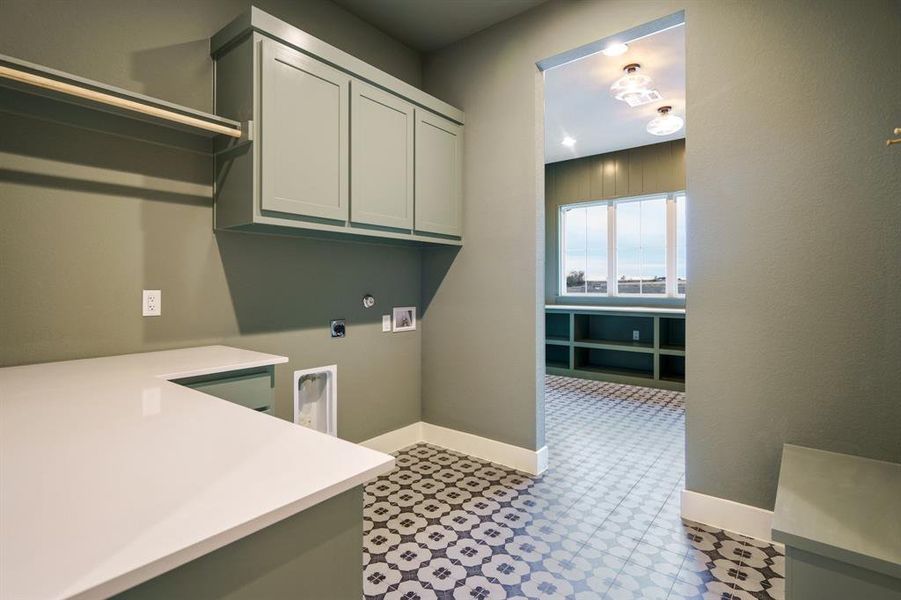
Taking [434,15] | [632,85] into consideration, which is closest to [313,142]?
[434,15]

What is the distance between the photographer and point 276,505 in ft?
2.38

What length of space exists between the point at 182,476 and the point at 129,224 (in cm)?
168

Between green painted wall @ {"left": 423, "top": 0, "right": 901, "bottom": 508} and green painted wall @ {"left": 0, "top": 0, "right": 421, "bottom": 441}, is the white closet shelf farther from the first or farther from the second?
green painted wall @ {"left": 423, "top": 0, "right": 901, "bottom": 508}

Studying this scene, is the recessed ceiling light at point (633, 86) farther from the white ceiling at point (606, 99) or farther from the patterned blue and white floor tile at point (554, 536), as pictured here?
the patterned blue and white floor tile at point (554, 536)

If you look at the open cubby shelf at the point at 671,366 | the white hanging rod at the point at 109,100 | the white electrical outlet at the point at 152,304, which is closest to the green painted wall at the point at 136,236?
the white electrical outlet at the point at 152,304

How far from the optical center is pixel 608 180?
19.9 feet

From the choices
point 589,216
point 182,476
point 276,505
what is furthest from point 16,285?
point 589,216

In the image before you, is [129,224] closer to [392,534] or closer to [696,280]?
[392,534]

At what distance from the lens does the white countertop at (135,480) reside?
1.89 feet

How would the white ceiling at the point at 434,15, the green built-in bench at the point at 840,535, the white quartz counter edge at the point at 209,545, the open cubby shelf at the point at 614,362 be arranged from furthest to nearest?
the open cubby shelf at the point at 614,362, the white ceiling at the point at 434,15, the green built-in bench at the point at 840,535, the white quartz counter edge at the point at 209,545

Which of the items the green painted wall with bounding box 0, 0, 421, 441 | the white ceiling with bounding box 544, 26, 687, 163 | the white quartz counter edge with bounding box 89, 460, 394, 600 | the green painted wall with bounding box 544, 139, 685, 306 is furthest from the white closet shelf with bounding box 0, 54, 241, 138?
the green painted wall with bounding box 544, 139, 685, 306

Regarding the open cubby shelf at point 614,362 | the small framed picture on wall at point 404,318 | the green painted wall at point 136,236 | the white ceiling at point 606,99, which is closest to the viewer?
the green painted wall at point 136,236

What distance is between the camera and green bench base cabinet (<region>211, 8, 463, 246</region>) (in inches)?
82.4

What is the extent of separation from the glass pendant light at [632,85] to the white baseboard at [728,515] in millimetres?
2977
